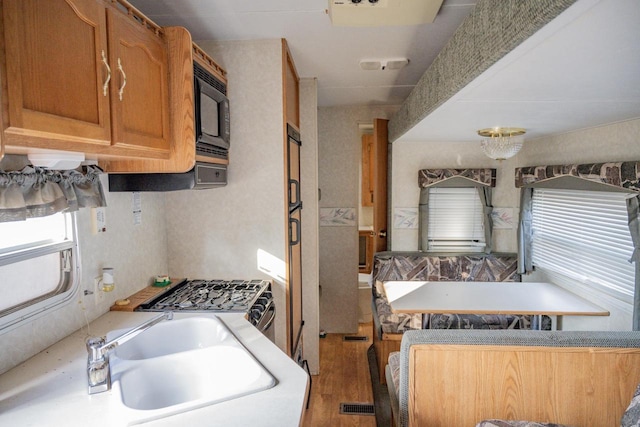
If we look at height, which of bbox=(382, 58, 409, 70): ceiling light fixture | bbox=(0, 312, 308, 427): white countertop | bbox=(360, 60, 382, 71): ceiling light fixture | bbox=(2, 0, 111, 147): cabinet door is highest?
bbox=(360, 60, 382, 71): ceiling light fixture

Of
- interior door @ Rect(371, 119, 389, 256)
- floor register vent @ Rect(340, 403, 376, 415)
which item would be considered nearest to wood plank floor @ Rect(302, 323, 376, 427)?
floor register vent @ Rect(340, 403, 376, 415)

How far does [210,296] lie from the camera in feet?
6.79

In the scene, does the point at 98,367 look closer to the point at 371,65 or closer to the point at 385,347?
the point at 385,347

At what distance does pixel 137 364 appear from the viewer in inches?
53.5

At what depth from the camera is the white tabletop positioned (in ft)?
7.91

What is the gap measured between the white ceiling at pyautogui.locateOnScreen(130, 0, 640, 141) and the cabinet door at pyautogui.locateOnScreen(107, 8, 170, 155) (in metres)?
0.43

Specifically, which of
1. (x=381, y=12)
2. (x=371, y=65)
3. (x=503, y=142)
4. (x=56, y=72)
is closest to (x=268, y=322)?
(x=56, y=72)

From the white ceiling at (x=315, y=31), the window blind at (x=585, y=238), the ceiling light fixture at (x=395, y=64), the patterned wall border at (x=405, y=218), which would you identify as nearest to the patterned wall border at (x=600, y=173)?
the window blind at (x=585, y=238)

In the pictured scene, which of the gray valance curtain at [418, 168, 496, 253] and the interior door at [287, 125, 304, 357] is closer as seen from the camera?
the interior door at [287, 125, 304, 357]

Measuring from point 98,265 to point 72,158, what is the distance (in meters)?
0.67

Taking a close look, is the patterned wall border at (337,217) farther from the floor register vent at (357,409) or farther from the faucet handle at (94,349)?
the faucet handle at (94,349)

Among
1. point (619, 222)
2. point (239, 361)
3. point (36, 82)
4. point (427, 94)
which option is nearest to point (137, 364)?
point (239, 361)

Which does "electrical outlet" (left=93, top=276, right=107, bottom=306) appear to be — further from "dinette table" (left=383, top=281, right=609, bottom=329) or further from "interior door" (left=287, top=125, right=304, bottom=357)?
"dinette table" (left=383, top=281, right=609, bottom=329)

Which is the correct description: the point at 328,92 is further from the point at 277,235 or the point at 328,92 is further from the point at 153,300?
the point at 153,300
